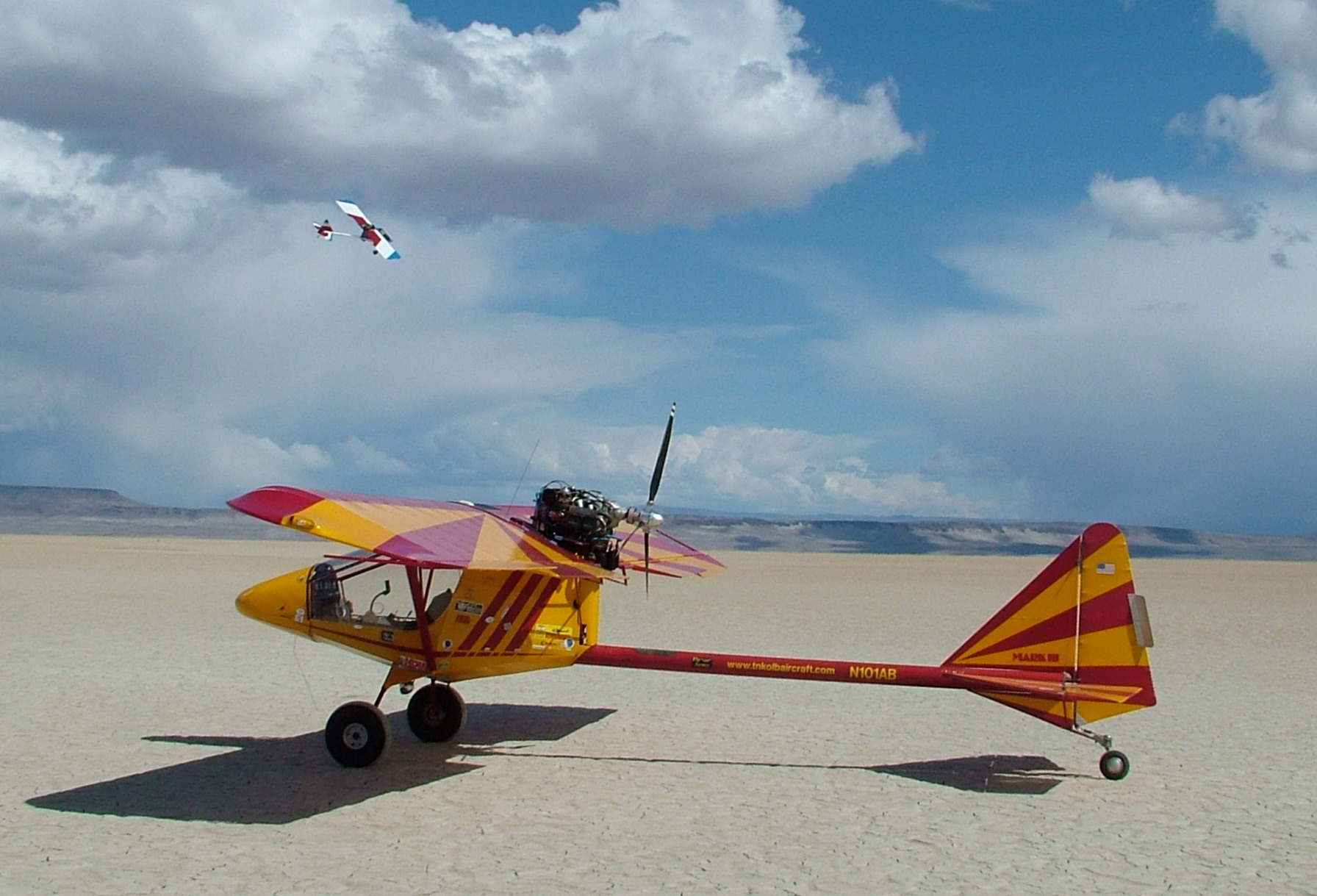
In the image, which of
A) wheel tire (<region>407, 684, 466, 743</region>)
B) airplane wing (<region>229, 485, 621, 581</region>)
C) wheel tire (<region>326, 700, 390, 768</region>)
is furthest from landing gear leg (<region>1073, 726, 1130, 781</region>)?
wheel tire (<region>326, 700, 390, 768</region>)

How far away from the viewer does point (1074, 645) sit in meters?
12.4

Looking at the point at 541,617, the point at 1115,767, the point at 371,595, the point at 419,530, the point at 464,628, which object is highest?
the point at 419,530

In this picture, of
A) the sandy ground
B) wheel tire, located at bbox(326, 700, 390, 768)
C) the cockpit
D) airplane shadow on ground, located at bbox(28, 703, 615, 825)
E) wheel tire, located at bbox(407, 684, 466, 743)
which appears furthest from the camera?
wheel tire, located at bbox(407, 684, 466, 743)

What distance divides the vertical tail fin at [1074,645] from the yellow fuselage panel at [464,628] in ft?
15.7

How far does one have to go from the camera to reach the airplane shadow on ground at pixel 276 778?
10.9m

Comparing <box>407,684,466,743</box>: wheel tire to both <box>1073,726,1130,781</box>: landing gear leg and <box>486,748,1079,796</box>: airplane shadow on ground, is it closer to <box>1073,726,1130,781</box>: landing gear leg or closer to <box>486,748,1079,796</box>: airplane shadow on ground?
<box>486,748,1079,796</box>: airplane shadow on ground

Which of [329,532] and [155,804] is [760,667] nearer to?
[329,532]

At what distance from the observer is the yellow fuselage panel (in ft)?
44.0

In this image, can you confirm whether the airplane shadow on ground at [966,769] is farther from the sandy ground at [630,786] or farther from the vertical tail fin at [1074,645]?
the vertical tail fin at [1074,645]

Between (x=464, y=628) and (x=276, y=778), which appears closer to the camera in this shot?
(x=276, y=778)

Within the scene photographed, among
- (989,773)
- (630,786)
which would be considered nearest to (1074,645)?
(989,773)

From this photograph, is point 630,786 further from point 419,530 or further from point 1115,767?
point 1115,767

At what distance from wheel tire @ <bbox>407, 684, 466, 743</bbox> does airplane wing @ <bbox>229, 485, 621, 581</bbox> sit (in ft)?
7.28

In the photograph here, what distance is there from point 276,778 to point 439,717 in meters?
2.38
